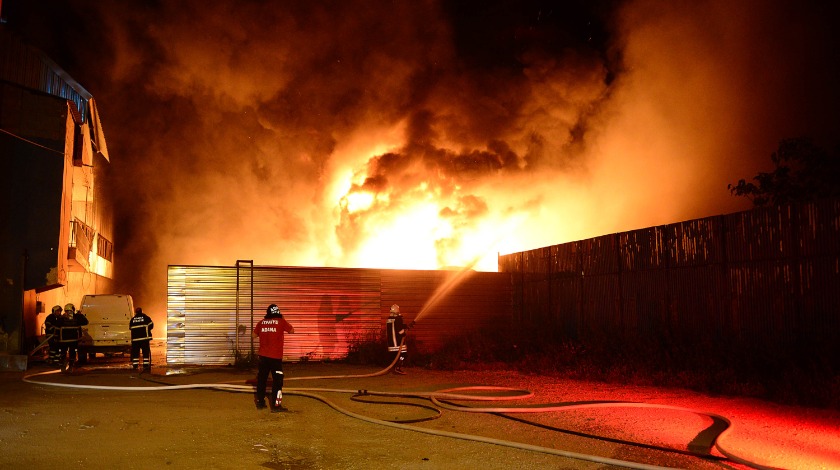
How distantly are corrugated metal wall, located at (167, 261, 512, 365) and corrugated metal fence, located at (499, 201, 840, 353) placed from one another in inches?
91.2

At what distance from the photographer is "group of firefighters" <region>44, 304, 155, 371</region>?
1623 centimetres

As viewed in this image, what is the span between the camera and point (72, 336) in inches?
667

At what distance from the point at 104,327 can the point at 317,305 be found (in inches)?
240

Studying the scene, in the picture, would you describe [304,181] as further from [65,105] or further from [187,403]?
[187,403]

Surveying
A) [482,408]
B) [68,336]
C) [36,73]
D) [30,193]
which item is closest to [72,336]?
[68,336]

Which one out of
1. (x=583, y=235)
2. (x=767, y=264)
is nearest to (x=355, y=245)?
(x=583, y=235)

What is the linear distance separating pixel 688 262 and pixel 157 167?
2657 cm

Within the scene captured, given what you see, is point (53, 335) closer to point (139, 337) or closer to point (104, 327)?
point (104, 327)

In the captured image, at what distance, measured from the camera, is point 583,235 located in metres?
27.2

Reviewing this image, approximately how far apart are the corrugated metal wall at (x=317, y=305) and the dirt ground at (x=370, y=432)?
16.9 feet

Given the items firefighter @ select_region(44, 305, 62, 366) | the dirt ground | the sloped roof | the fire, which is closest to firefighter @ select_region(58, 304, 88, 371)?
firefighter @ select_region(44, 305, 62, 366)

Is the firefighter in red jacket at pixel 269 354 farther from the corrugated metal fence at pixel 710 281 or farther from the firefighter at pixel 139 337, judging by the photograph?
the corrugated metal fence at pixel 710 281

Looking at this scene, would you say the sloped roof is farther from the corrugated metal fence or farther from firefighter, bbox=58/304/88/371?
the corrugated metal fence

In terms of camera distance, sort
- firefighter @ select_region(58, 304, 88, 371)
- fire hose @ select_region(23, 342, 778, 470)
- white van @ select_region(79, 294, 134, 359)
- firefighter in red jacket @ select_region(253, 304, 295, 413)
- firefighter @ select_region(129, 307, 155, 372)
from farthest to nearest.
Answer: white van @ select_region(79, 294, 134, 359) → firefighter @ select_region(58, 304, 88, 371) → firefighter @ select_region(129, 307, 155, 372) → firefighter in red jacket @ select_region(253, 304, 295, 413) → fire hose @ select_region(23, 342, 778, 470)
